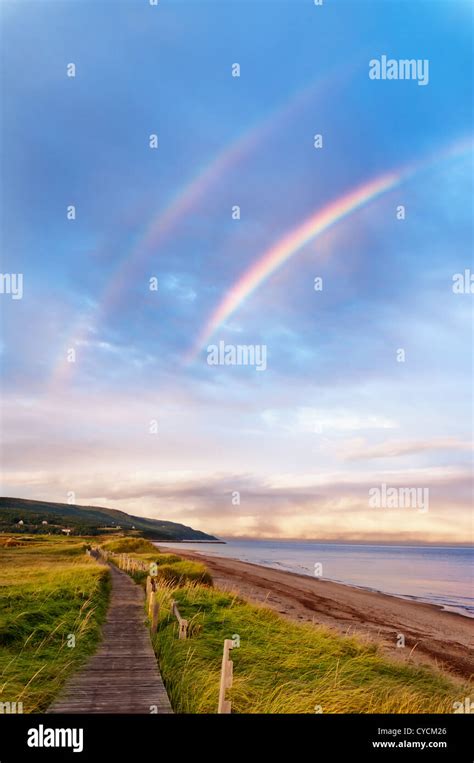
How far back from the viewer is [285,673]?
13.0 m

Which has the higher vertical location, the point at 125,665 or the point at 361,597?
the point at 125,665

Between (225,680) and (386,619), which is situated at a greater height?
(225,680)

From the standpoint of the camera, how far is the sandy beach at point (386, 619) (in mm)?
24688

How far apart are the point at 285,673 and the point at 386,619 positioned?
25487 millimetres

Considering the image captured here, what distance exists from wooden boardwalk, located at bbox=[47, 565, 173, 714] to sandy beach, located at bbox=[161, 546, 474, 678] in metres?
9.02

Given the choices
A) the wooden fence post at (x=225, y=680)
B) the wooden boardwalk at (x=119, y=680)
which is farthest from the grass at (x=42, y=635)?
the wooden fence post at (x=225, y=680)

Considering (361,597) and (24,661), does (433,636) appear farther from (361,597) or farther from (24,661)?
(24,661)

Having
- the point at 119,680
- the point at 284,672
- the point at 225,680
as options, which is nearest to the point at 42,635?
the point at 119,680

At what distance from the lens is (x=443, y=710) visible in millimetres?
11781

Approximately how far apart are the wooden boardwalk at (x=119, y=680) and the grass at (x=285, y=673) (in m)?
0.38

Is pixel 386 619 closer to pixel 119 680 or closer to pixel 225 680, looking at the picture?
pixel 119 680

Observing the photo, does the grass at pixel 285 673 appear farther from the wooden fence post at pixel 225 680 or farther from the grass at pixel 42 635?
the grass at pixel 42 635

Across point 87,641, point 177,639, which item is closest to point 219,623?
point 177,639
